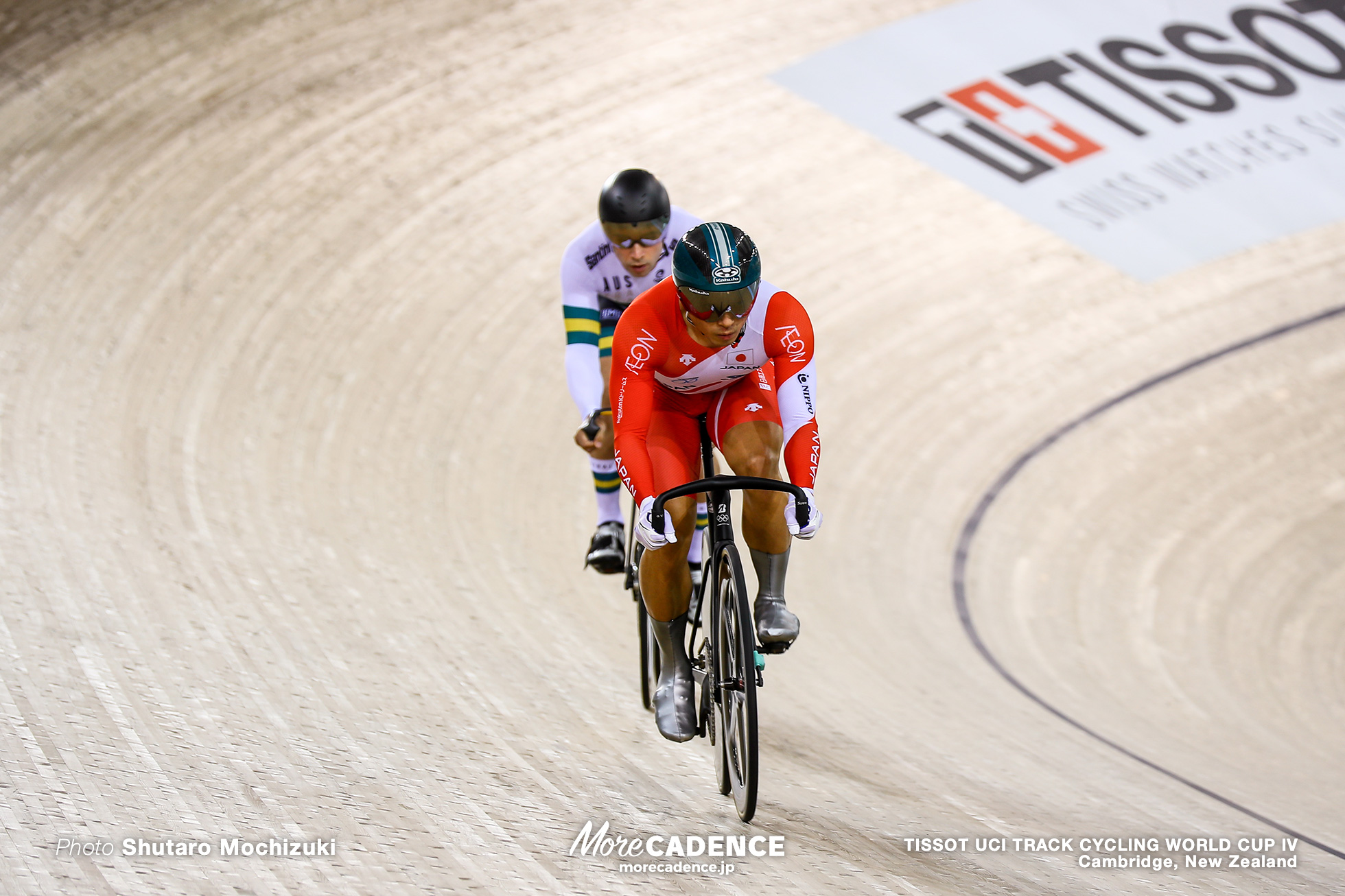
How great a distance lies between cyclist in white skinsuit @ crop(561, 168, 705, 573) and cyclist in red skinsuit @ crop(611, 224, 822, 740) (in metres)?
0.37

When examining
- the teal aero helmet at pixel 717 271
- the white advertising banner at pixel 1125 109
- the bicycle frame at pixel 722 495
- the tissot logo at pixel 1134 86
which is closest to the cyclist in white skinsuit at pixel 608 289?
the bicycle frame at pixel 722 495

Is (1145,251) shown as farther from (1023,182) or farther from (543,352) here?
(543,352)

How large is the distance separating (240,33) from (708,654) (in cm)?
655

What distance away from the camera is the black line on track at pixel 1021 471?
331 cm

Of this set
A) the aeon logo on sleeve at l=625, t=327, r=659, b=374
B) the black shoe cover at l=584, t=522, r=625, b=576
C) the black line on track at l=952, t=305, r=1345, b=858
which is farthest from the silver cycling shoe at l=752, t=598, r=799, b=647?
the black line on track at l=952, t=305, r=1345, b=858

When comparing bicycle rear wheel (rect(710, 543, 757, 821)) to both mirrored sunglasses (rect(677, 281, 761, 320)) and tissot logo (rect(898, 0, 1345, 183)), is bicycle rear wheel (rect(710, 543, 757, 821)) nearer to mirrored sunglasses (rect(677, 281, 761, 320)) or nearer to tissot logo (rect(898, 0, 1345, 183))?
mirrored sunglasses (rect(677, 281, 761, 320))

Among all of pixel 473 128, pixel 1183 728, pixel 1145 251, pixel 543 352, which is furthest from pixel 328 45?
pixel 1183 728

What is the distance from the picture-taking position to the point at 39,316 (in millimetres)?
5406

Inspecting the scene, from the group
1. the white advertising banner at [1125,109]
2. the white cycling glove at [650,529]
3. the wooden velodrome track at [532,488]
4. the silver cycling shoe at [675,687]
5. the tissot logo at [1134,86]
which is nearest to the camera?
the white cycling glove at [650,529]

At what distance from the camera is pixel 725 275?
2.37 meters

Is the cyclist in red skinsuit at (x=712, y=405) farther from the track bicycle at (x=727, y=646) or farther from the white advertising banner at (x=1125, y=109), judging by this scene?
the white advertising banner at (x=1125, y=109)

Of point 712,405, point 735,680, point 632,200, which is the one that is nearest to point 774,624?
point 735,680

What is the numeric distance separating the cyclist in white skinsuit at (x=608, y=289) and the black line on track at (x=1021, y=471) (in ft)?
5.25

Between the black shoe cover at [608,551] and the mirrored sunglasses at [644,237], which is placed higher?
the mirrored sunglasses at [644,237]
